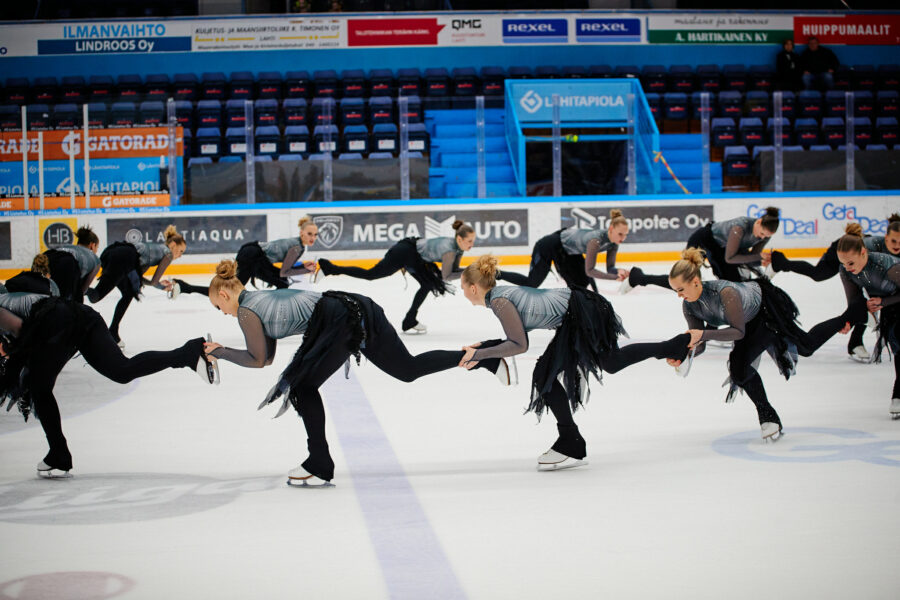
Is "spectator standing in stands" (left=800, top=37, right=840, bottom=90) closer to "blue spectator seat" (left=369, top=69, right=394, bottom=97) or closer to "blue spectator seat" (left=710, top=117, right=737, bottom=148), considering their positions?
"blue spectator seat" (left=710, top=117, right=737, bottom=148)

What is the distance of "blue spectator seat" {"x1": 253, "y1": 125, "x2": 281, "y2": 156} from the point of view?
1581 centimetres

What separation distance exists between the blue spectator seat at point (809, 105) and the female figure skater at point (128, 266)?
1292 cm

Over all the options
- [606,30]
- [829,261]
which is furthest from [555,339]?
[606,30]

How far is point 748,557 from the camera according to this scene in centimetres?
327

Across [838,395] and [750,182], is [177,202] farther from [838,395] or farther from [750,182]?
[838,395]

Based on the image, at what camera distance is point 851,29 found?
21688 mm

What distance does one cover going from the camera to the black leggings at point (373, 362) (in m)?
4.27

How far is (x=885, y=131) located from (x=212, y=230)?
11.9 m

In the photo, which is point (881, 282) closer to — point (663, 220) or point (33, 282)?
point (33, 282)

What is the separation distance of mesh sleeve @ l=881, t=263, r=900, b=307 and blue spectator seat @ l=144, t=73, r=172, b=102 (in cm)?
1478

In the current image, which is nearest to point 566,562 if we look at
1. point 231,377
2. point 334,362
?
point 334,362

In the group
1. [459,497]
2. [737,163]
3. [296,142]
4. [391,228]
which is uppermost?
[296,142]

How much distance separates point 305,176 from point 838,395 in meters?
10.9

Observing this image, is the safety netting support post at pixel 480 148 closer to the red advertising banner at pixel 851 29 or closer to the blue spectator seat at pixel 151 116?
the blue spectator seat at pixel 151 116
